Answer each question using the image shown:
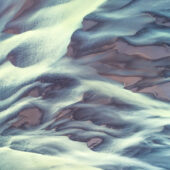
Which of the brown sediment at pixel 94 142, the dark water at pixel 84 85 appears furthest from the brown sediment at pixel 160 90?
the brown sediment at pixel 94 142

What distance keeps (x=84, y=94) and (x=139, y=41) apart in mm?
182

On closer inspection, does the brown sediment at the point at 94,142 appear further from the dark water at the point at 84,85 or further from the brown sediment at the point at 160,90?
the brown sediment at the point at 160,90

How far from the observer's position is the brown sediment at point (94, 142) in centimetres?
72

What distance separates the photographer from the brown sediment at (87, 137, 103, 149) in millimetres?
722

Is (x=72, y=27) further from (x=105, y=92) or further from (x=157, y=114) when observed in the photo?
(x=157, y=114)

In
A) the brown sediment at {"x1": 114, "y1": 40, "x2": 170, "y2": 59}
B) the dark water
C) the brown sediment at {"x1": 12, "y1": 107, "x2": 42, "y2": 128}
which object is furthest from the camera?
the brown sediment at {"x1": 114, "y1": 40, "x2": 170, "y2": 59}

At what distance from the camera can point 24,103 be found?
2.88ft

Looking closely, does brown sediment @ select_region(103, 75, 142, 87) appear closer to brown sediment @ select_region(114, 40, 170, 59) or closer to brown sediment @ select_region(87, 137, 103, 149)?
brown sediment @ select_region(114, 40, 170, 59)

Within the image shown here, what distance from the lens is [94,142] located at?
0.73 m

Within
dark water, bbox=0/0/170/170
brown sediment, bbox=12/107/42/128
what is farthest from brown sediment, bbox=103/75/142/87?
brown sediment, bbox=12/107/42/128

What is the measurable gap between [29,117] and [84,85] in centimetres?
12

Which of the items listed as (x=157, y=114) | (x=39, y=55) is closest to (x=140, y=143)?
(x=157, y=114)

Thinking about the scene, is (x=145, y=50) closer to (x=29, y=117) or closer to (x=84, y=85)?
(x=84, y=85)

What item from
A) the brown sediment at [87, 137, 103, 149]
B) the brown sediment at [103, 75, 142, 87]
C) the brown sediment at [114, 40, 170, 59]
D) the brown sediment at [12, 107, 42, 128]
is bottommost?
the brown sediment at [87, 137, 103, 149]
